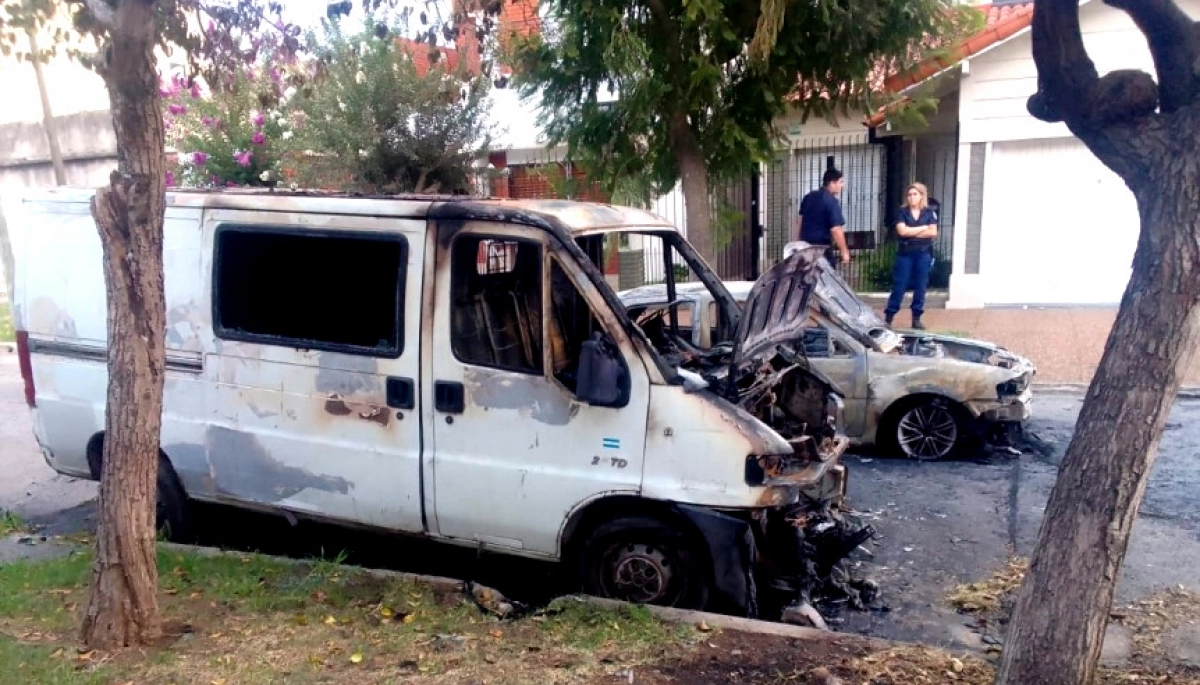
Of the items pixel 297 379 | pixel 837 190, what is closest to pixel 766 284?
pixel 297 379

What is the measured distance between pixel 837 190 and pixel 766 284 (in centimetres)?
765

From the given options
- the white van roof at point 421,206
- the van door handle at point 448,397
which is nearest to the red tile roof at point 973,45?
the white van roof at point 421,206

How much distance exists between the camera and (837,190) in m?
12.2

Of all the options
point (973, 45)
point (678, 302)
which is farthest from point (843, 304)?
point (973, 45)

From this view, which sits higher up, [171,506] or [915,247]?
[915,247]

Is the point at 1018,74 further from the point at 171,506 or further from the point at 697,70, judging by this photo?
the point at 171,506

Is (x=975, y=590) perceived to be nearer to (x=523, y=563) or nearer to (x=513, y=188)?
(x=523, y=563)

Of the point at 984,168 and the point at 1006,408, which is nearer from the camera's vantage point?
Answer: the point at 1006,408

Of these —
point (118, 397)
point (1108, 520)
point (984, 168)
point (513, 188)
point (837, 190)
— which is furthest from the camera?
point (513, 188)

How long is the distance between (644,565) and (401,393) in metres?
1.50

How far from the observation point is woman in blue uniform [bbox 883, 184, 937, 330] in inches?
477

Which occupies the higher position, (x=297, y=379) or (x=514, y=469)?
(x=297, y=379)

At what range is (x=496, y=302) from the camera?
5266mm

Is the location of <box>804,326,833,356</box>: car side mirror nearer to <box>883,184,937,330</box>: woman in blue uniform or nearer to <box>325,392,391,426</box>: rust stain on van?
<box>325,392,391,426</box>: rust stain on van
